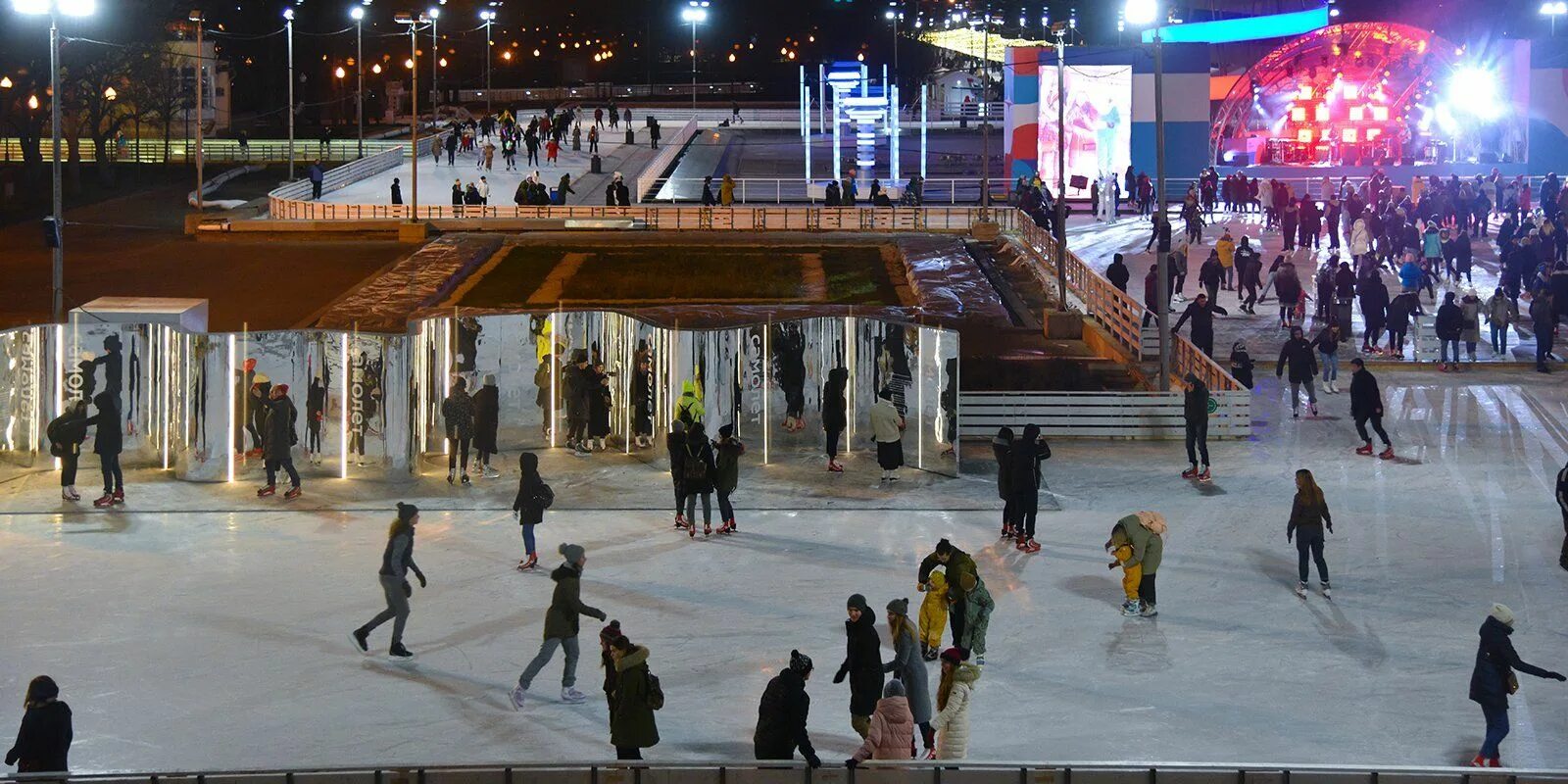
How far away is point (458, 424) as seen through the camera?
67.1ft

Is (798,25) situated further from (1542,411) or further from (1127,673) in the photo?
(1127,673)

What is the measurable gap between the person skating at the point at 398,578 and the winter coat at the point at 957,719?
15.3 feet

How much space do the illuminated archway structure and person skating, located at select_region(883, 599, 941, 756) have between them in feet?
160

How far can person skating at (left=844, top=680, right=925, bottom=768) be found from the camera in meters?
10.6

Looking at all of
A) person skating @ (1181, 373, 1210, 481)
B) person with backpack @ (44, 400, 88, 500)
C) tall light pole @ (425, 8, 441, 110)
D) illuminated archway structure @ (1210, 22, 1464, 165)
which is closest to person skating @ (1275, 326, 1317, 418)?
person skating @ (1181, 373, 1210, 481)

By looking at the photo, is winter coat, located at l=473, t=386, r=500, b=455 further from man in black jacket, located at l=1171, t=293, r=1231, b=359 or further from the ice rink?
man in black jacket, located at l=1171, t=293, r=1231, b=359

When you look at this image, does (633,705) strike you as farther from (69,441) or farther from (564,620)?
(69,441)

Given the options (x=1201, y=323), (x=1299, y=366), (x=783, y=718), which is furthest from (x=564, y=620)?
(x=1201, y=323)

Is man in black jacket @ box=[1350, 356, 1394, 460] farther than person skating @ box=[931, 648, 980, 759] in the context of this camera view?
Yes

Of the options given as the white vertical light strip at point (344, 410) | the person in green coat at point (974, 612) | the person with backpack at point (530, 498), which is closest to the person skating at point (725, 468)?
the person with backpack at point (530, 498)

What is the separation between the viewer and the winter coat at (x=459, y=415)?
20.5 metres

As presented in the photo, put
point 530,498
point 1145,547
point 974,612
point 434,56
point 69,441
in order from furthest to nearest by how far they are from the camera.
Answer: point 434,56 < point 69,441 < point 530,498 < point 1145,547 < point 974,612

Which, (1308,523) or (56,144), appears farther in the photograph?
(56,144)

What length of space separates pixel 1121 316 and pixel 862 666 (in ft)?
61.7
